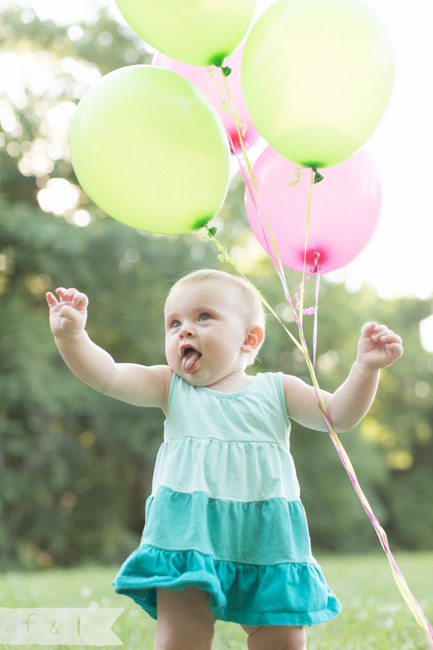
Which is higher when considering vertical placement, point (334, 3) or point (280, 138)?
point (334, 3)

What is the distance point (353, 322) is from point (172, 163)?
519 inches

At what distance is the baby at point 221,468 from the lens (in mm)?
1802

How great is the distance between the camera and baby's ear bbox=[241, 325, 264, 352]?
2.17 m

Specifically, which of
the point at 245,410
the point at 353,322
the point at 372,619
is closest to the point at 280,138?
the point at 245,410

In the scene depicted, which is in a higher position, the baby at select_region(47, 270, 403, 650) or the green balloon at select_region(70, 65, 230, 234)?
the green balloon at select_region(70, 65, 230, 234)

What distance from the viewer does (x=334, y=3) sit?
6.70 ft

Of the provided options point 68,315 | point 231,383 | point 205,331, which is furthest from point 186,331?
point 68,315

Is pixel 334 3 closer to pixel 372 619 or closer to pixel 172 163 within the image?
pixel 172 163

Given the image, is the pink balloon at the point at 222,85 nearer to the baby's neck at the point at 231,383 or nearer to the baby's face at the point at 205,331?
the baby's face at the point at 205,331

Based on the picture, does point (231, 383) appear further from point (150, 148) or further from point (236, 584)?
point (150, 148)

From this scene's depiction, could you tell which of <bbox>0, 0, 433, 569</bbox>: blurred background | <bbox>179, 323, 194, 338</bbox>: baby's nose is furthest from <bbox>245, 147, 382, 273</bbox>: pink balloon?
<bbox>0, 0, 433, 569</bbox>: blurred background

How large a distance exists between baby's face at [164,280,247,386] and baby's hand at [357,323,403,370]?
1.22 ft

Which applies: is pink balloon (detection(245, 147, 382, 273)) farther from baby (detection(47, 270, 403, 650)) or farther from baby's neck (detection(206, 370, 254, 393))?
baby's neck (detection(206, 370, 254, 393))

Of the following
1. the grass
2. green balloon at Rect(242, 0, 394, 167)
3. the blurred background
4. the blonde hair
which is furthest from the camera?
the blurred background
